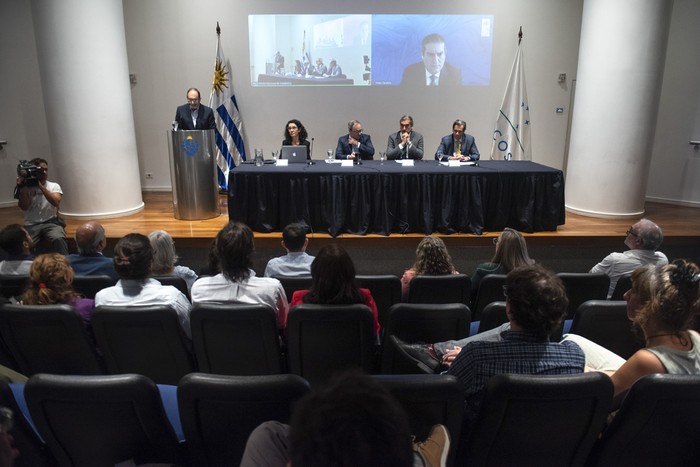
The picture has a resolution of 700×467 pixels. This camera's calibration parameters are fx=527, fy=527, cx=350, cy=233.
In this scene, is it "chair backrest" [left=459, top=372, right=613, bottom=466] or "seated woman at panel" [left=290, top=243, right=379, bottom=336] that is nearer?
"chair backrest" [left=459, top=372, right=613, bottom=466]

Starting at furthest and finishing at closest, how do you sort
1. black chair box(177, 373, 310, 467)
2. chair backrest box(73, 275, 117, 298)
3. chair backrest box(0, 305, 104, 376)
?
chair backrest box(73, 275, 117, 298), chair backrest box(0, 305, 104, 376), black chair box(177, 373, 310, 467)

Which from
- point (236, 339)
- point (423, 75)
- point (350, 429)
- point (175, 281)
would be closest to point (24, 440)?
point (236, 339)

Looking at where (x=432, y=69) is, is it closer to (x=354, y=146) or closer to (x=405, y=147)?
(x=405, y=147)

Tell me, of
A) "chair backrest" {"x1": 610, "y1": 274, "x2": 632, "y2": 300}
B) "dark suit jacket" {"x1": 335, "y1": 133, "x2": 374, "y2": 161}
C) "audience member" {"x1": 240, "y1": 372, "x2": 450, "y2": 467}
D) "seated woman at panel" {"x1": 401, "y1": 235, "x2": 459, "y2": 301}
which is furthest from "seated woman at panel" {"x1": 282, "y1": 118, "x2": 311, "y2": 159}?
"audience member" {"x1": 240, "y1": 372, "x2": 450, "y2": 467}

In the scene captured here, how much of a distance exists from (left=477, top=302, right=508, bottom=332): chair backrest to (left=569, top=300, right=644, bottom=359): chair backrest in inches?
13.4

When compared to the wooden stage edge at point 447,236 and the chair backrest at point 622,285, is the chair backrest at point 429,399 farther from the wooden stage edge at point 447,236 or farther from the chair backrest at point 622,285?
the wooden stage edge at point 447,236

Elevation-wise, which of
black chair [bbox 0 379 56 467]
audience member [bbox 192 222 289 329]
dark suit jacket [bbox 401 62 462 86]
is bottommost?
black chair [bbox 0 379 56 467]

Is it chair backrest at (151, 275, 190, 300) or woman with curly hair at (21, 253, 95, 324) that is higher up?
woman with curly hair at (21, 253, 95, 324)

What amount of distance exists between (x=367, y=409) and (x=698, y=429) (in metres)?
1.40

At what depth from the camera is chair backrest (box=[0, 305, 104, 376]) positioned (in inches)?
89.4

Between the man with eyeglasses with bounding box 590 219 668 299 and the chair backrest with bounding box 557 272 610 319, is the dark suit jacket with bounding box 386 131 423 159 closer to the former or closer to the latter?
the man with eyeglasses with bounding box 590 219 668 299

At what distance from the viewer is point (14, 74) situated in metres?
6.97

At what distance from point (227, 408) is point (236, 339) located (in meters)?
0.82

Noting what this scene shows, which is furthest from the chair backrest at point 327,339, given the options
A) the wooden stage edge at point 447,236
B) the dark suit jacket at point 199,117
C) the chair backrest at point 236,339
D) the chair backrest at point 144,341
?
the dark suit jacket at point 199,117
